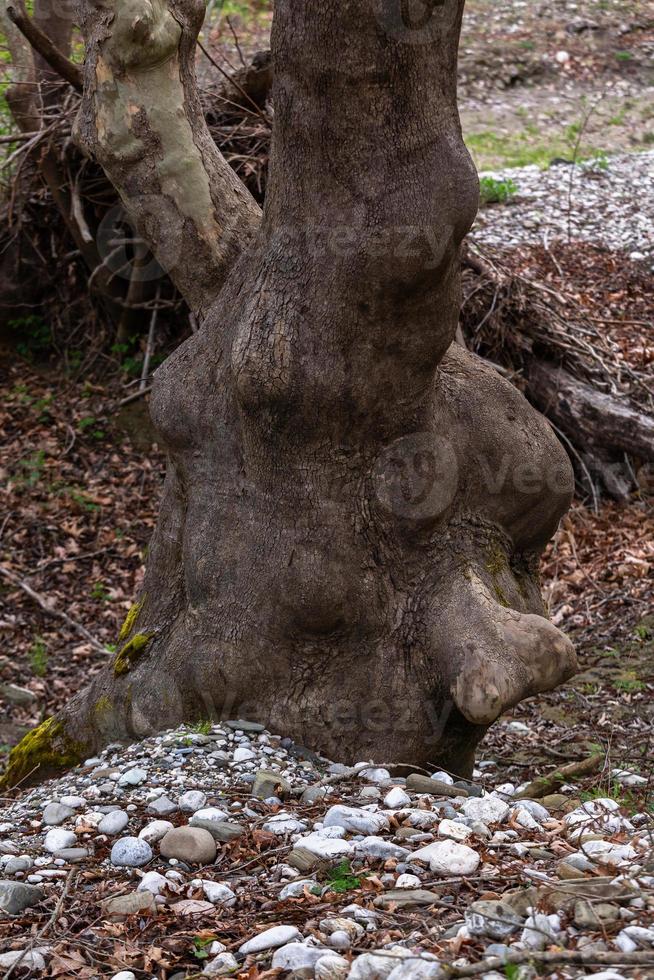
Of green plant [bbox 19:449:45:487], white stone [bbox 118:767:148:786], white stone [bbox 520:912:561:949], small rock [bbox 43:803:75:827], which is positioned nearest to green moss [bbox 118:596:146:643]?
white stone [bbox 118:767:148:786]

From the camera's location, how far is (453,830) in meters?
2.99

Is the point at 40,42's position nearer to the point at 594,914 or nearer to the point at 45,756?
the point at 45,756

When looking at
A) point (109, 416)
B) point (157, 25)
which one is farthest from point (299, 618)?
point (109, 416)

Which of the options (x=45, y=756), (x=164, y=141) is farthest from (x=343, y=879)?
(x=164, y=141)

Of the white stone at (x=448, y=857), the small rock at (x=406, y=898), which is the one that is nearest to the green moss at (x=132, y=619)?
the white stone at (x=448, y=857)

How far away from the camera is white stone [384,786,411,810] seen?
327 cm

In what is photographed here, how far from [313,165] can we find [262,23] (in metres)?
15.1

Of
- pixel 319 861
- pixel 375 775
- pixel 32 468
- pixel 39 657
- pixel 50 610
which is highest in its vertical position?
pixel 319 861

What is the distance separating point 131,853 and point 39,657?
4.30 m

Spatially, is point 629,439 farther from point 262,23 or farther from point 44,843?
point 262,23

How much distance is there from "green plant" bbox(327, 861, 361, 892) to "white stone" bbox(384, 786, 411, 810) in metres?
0.44

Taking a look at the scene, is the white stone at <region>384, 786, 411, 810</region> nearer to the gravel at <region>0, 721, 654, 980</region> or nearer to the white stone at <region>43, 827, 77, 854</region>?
the gravel at <region>0, 721, 654, 980</region>

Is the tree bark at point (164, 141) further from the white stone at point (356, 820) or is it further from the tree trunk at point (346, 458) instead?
the white stone at point (356, 820)

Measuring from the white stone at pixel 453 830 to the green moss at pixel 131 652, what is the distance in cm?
164
